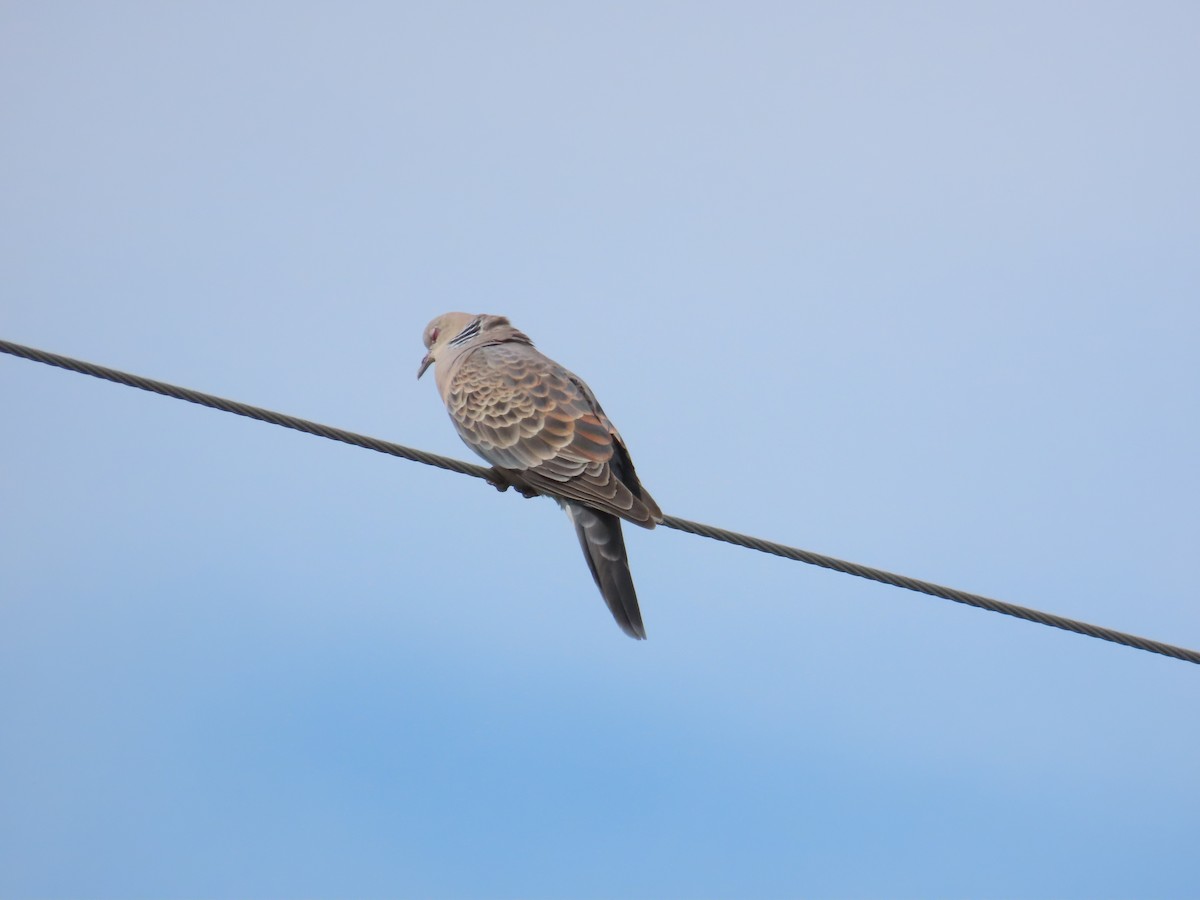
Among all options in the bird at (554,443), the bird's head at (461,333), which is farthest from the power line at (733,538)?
the bird's head at (461,333)

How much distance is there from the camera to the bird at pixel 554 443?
5.64m

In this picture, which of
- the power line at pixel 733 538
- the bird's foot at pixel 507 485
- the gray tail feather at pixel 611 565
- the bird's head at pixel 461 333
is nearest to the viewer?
the power line at pixel 733 538

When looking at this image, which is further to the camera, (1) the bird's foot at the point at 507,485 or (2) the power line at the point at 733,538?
(1) the bird's foot at the point at 507,485

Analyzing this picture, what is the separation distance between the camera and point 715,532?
14.6 feet

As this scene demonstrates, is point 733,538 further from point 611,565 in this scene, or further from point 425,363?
point 425,363

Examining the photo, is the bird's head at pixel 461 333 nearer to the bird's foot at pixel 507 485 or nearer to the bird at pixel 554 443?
the bird at pixel 554 443

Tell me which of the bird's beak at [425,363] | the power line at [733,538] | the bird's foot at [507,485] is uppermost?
the bird's beak at [425,363]

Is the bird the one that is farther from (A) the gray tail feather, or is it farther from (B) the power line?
(B) the power line

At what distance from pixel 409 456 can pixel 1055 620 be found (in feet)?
6.79

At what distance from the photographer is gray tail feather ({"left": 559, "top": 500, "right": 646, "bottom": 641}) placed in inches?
222

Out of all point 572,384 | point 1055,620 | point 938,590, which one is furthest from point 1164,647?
point 572,384

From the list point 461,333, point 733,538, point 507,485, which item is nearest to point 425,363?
point 461,333

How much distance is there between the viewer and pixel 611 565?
5.68 metres

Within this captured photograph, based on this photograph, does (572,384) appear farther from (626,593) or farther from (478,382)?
(626,593)
